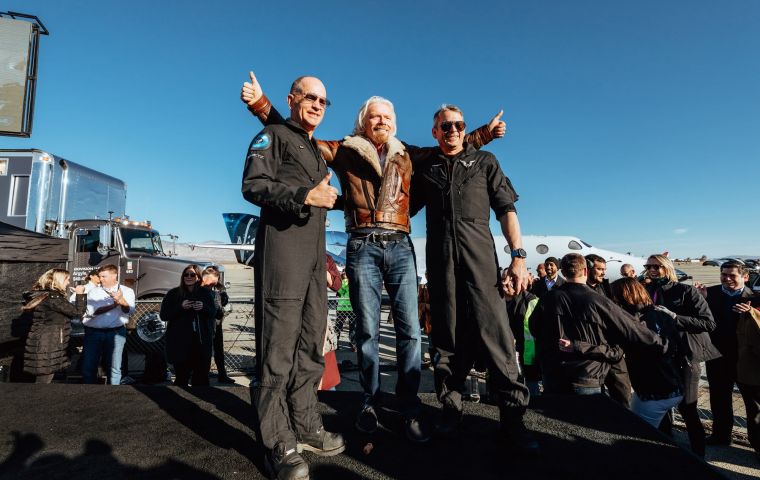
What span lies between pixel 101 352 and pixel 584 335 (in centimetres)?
637

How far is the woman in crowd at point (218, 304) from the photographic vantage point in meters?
5.99

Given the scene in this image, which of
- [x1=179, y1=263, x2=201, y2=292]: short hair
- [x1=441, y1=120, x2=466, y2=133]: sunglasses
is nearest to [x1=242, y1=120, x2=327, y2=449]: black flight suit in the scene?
[x1=441, y1=120, x2=466, y2=133]: sunglasses

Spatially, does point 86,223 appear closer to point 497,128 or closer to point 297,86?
point 297,86

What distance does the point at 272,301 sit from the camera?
2.07 m

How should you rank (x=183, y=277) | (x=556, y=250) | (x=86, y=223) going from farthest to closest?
1. (x=556, y=250)
2. (x=86, y=223)
3. (x=183, y=277)

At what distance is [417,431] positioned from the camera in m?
2.11

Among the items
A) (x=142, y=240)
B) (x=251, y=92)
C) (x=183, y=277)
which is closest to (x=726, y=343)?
(x=251, y=92)

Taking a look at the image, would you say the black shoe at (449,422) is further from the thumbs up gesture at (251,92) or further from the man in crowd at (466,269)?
the thumbs up gesture at (251,92)

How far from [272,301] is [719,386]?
5.34 m

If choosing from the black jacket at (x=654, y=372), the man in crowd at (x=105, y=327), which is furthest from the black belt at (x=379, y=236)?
the man in crowd at (x=105, y=327)

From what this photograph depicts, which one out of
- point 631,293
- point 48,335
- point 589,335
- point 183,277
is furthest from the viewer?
point 183,277

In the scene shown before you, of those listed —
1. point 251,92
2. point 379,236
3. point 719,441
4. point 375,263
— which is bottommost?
point 719,441

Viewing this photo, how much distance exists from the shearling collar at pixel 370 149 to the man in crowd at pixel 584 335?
7.13 ft

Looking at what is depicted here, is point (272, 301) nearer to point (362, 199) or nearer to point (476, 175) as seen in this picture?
point (362, 199)
